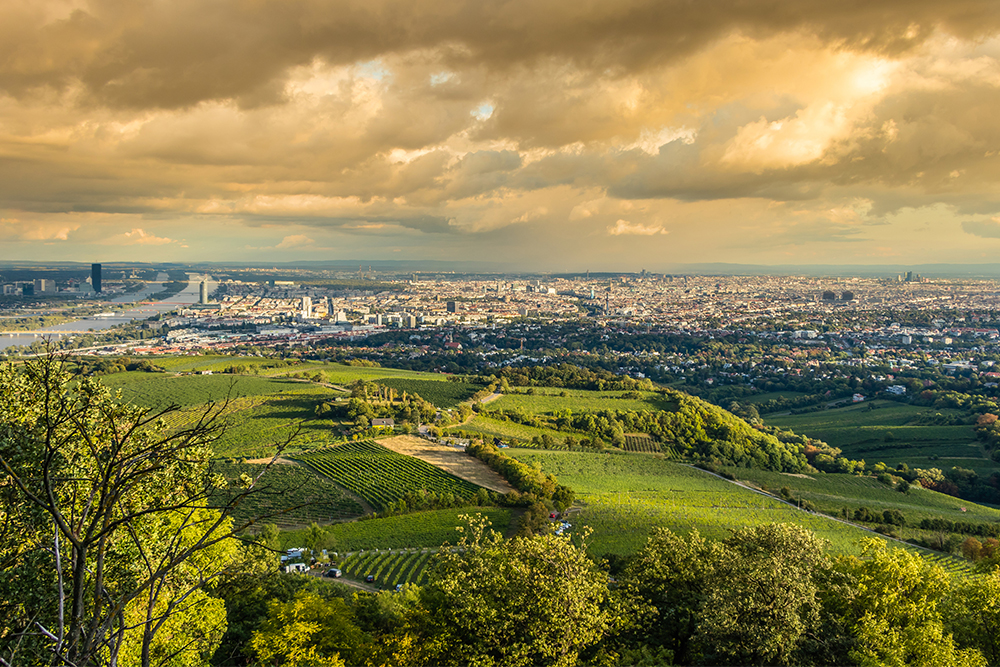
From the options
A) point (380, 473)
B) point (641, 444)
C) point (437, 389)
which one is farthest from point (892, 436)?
point (380, 473)

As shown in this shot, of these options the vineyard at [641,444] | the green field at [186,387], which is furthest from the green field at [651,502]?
the green field at [186,387]

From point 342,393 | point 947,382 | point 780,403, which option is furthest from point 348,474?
point 947,382

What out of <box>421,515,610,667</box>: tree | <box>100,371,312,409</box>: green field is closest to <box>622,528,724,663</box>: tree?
<box>421,515,610,667</box>: tree

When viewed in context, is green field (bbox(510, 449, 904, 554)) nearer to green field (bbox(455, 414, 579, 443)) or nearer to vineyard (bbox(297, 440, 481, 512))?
green field (bbox(455, 414, 579, 443))

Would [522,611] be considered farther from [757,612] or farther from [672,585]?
[672,585]

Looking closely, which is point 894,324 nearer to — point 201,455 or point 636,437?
point 636,437
